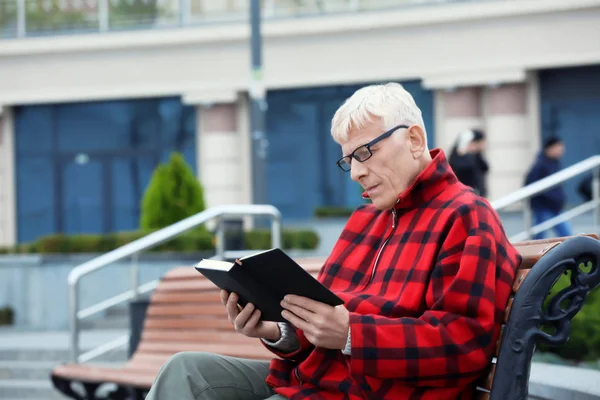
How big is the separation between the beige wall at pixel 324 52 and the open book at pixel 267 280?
46.8 ft

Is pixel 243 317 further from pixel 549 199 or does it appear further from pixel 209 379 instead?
pixel 549 199

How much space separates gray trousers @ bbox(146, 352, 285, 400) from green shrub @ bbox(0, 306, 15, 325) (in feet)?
32.4

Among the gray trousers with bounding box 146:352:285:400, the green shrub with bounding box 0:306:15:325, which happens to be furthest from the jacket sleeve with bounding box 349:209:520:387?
the green shrub with bounding box 0:306:15:325

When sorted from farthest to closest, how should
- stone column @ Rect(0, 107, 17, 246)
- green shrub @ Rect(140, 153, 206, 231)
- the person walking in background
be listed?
stone column @ Rect(0, 107, 17, 246) → green shrub @ Rect(140, 153, 206, 231) → the person walking in background

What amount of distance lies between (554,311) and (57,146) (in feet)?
61.3

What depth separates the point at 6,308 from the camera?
12273 mm

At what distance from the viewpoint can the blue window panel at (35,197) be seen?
1995cm

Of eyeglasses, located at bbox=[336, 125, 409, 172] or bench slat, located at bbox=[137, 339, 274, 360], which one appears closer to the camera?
eyeglasses, located at bbox=[336, 125, 409, 172]

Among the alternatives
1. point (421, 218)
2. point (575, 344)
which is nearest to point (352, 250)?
point (421, 218)

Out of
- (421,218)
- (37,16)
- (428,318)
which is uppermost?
(37,16)

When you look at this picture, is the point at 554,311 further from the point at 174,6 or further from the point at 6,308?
the point at 174,6

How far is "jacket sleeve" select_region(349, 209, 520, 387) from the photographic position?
249 centimetres

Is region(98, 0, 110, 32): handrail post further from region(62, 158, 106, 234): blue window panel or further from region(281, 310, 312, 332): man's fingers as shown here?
region(281, 310, 312, 332): man's fingers

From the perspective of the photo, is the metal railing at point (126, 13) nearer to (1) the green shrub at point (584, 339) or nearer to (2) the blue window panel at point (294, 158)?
(2) the blue window panel at point (294, 158)
